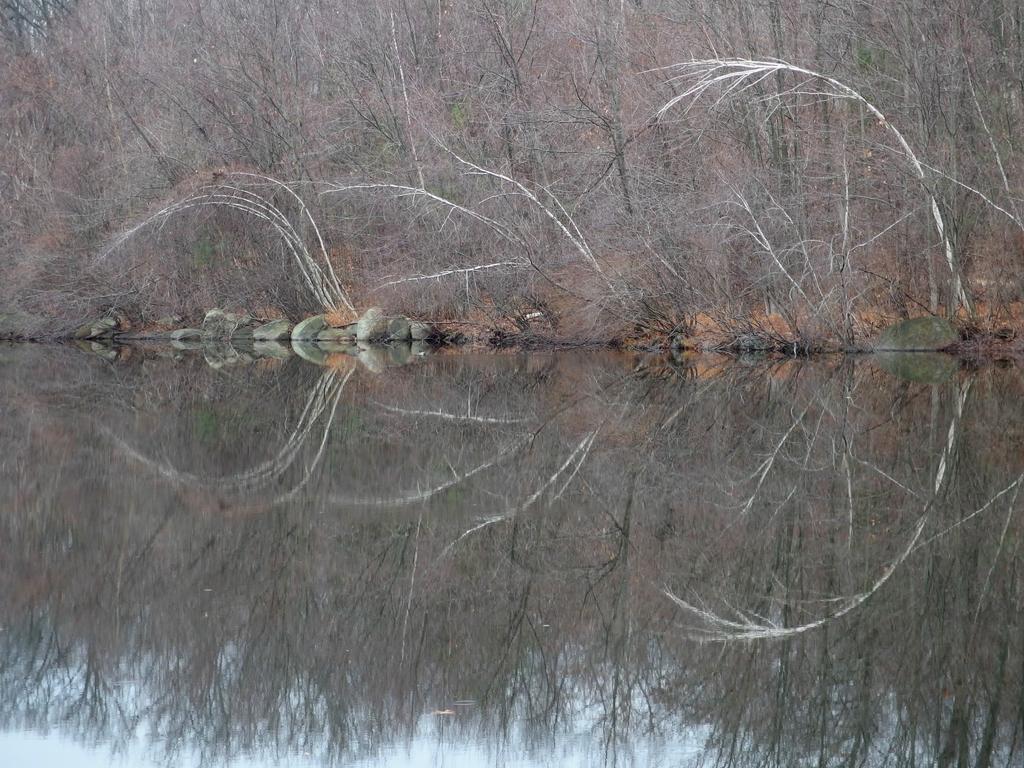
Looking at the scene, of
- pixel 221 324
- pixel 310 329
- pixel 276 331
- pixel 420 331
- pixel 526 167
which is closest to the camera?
pixel 526 167

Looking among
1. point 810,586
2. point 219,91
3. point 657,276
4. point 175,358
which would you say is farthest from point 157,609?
point 219,91

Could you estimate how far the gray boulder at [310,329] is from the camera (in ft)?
97.7

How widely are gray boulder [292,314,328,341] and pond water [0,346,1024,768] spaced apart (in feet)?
57.8

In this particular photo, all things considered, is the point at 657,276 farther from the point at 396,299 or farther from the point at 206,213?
the point at 206,213

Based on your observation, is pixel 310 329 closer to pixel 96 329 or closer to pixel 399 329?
pixel 399 329

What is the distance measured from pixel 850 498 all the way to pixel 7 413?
951 cm

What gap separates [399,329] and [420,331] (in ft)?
1.51

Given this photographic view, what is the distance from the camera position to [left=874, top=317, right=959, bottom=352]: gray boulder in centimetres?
2070

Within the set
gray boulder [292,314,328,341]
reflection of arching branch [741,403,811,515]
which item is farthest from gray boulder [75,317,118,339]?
reflection of arching branch [741,403,811,515]

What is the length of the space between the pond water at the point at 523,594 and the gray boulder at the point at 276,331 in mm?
18787

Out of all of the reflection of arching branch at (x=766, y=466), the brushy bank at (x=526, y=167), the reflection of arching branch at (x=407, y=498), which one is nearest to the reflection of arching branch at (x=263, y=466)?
the reflection of arching branch at (x=407, y=498)

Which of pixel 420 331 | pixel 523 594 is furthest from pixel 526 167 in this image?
pixel 523 594

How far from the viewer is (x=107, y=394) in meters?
16.5

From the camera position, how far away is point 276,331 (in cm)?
3092
